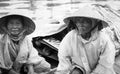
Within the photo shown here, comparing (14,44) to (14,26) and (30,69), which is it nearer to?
(14,26)

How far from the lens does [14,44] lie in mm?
4852

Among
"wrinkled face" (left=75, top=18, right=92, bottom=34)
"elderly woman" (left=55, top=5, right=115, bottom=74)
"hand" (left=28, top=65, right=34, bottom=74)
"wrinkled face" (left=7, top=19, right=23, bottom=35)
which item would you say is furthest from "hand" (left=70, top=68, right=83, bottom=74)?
"wrinkled face" (left=7, top=19, right=23, bottom=35)

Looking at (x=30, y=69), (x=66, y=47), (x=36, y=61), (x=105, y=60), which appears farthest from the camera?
(x=36, y=61)

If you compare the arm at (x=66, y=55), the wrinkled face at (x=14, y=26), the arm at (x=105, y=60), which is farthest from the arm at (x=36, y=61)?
the arm at (x=105, y=60)

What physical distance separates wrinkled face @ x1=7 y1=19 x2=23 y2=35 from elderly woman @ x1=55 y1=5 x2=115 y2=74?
66 cm

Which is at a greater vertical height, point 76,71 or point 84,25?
point 84,25

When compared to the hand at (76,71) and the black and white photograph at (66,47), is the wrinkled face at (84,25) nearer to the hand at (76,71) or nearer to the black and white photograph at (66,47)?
the black and white photograph at (66,47)

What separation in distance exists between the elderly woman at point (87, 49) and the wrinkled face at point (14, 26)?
0.66m

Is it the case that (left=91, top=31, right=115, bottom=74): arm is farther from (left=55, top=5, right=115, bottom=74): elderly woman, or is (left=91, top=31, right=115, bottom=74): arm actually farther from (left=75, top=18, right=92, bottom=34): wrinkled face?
(left=75, top=18, right=92, bottom=34): wrinkled face

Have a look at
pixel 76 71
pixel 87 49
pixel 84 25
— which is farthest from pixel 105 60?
pixel 84 25

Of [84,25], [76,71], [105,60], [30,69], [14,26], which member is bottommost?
[30,69]

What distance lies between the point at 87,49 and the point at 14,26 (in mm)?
964

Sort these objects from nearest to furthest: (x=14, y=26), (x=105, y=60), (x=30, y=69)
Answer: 1. (x=105, y=60)
2. (x=14, y=26)
3. (x=30, y=69)

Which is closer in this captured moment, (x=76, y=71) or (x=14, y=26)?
(x=76, y=71)
